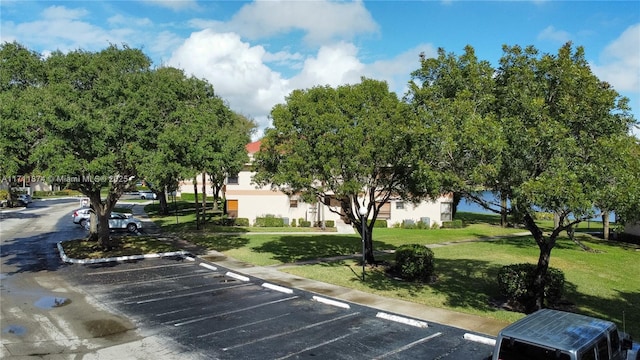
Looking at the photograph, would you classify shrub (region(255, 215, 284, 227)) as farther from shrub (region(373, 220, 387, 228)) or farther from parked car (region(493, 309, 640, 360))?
parked car (region(493, 309, 640, 360))

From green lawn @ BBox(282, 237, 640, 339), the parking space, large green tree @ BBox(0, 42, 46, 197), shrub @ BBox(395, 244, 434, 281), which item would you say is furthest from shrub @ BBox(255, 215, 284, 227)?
shrub @ BBox(395, 244, 434, 281)

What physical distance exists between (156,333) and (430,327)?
7.65 m

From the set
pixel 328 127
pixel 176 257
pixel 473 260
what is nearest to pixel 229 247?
pixel 176 257

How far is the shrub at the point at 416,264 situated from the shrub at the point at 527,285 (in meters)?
4.21

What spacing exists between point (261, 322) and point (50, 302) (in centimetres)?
770

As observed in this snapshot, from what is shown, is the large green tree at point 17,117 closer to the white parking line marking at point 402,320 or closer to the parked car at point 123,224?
the parked car at point 123,224

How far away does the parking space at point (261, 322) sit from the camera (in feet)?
36.6

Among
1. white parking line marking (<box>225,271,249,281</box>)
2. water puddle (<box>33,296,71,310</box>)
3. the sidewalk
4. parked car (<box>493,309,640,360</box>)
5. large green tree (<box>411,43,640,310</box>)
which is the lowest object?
the sidewalk

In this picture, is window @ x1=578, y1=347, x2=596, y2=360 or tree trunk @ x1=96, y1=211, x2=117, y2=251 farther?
tree trunk @ x1=96, y1=211, x2=117, y2=251

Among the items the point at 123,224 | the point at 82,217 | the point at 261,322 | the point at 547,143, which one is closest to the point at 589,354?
the point at 547,143

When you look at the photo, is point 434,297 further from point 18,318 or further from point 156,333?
point 18,318

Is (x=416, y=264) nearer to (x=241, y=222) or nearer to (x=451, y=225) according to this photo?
(x=241, y=222)

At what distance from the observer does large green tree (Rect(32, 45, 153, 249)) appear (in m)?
19.0

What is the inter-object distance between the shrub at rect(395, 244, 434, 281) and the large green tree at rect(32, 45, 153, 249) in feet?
42.0
